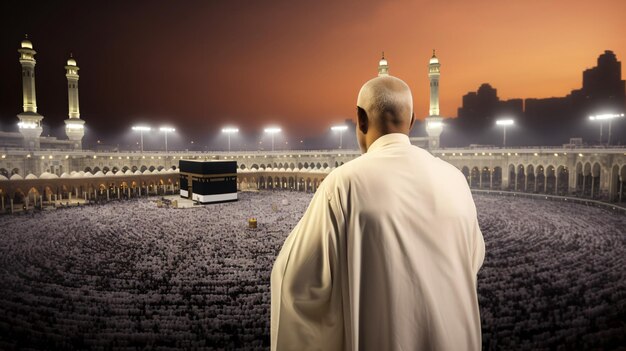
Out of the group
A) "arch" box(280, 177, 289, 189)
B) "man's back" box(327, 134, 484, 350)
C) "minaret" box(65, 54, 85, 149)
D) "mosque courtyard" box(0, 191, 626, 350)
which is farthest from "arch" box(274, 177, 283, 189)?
"man's back" box(327, 134, 484, 350)

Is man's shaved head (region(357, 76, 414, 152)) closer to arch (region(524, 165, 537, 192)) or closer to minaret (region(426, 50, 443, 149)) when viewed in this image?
arch (region(524, 165, 537, 192))

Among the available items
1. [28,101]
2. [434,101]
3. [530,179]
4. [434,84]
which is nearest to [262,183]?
[434,101]

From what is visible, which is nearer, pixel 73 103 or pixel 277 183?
pixel 277 183

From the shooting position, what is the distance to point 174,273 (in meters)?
8.75

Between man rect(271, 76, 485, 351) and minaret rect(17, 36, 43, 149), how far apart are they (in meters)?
37.4

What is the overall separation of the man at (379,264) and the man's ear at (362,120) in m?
0.10

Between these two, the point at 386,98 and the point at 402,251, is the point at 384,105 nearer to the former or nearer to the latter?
the point at 386,98

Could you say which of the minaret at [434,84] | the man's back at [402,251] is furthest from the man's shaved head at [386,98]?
the minaret at [434,84]

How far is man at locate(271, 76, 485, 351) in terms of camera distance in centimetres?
105

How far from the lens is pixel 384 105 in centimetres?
124

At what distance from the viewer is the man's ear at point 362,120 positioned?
50.4 inches

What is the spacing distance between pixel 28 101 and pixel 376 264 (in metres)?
38.2

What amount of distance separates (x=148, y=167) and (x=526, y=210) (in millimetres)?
32094

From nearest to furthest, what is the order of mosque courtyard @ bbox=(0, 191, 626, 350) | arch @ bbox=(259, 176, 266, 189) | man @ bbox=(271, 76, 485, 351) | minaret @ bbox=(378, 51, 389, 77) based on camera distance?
1. man @ bbox=(271, 76, 485, 351)
2. mosque courtyard @ bbox=(0, 191, 626, 350)
3. arch @ bbox=(259, 176, 266, 189)
4. minaret @ bbox=(378, 51, 389, 77)
